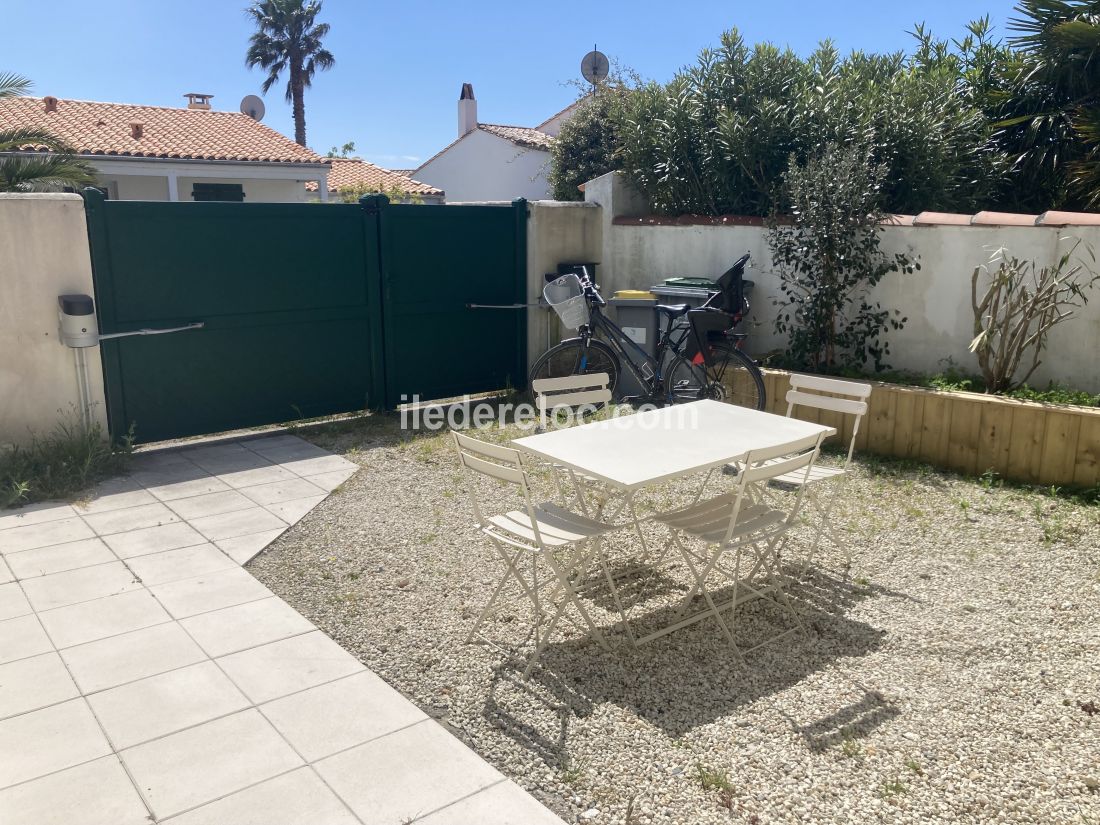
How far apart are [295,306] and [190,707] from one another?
4740mm

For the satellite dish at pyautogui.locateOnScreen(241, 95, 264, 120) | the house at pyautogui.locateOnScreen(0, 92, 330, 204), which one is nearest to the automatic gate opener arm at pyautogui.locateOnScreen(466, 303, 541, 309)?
the house at pyautogui.locateOnScreen(0, 92, 330, 204)

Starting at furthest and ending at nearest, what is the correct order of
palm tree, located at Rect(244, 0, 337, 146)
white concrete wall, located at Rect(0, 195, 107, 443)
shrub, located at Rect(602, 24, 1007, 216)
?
palm tree, located at Rect(244, 0, 337, 146) → shrub, located at Rect(602, 24, 1007, 216) → white concrete wall, located at Rect(0, 195, 107, 443)

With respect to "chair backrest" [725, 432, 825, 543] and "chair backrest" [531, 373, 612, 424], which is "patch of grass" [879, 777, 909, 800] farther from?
"chair backrest" [531, 373, 612, 424]

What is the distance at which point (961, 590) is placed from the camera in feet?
15.1

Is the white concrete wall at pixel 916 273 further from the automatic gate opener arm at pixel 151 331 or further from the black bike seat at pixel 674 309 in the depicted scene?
the automatic gate opener arm at pixel 151 331

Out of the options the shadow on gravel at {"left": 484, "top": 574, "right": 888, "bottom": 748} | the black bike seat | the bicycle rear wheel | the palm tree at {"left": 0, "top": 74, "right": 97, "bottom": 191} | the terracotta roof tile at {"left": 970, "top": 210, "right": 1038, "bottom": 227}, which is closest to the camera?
the shadow on gravel at {"left": 484, "top": 574, "right": 888, "bottom": 748}

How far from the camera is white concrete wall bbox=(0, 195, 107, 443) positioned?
6.22 m

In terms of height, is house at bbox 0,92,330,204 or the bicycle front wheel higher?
house at bbox 0,92,330,204

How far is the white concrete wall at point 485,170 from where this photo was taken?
23.8 metres

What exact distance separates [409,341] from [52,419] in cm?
303

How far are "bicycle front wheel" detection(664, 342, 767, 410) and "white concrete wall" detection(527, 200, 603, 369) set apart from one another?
174 cm

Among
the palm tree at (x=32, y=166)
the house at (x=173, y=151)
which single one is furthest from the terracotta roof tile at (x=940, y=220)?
the house at (x=173, y=151)

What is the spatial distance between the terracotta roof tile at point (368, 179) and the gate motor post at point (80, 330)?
22.4 metres

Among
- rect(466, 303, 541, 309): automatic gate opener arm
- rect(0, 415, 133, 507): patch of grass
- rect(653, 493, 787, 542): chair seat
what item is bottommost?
rect(0, 415, 133, 507): patch of grass
